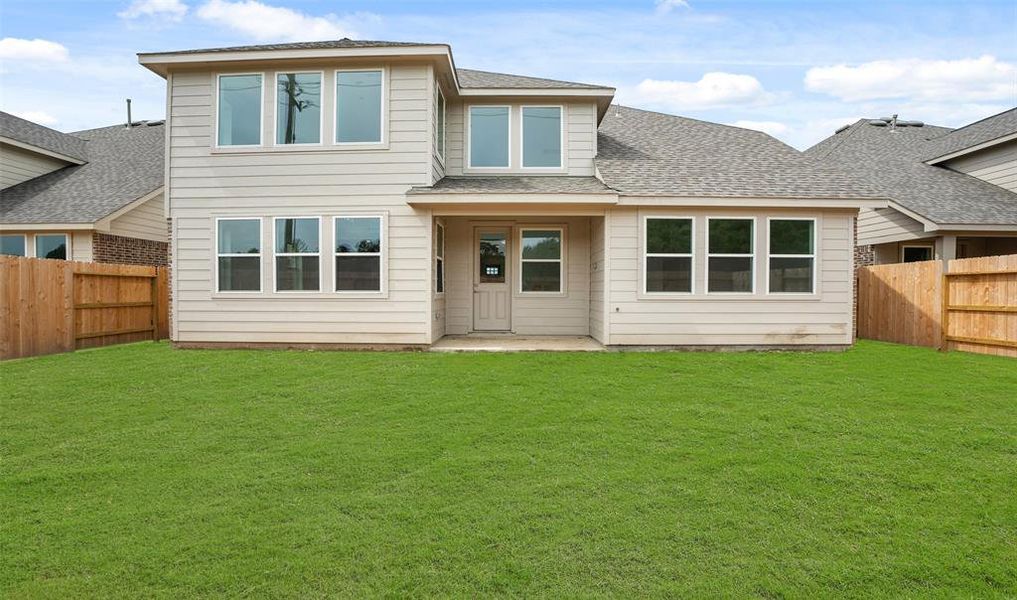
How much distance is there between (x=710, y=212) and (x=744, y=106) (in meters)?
69.7

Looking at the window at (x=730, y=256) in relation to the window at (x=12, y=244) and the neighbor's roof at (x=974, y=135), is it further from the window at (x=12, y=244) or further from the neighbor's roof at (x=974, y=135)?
the window at (x=12, y=244)

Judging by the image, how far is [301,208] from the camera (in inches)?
416

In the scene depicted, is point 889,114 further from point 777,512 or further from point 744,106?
point 744,106

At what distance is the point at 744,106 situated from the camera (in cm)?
7100

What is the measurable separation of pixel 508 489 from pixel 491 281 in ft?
29.9

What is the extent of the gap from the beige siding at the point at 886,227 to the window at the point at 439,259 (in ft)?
32.8

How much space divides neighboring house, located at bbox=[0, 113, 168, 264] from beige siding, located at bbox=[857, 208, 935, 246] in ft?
60.4

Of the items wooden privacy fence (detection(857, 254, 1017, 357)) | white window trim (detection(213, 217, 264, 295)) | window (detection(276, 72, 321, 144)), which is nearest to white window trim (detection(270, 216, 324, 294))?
white window trim (detection(213, 217, 264, 295))

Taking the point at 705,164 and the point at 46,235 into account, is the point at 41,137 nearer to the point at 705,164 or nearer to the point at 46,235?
the point at 46,235

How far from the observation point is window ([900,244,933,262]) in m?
15.1

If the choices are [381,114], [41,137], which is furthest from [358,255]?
[41,137]

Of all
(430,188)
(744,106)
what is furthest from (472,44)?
(744,106)

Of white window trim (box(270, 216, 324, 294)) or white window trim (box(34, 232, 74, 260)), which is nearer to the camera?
white window trim (box(270, 216, 324, 294))

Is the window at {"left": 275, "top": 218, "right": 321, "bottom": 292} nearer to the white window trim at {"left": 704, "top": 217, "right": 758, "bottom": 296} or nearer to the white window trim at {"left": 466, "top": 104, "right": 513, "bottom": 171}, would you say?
the white window trim at {"left": 466, "top": 104, "right": 513, "bottom": 171}
